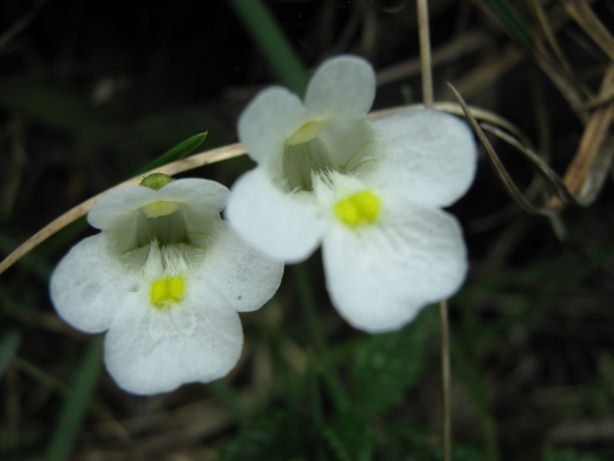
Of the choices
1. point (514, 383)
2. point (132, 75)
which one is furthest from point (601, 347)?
point (132, 75)

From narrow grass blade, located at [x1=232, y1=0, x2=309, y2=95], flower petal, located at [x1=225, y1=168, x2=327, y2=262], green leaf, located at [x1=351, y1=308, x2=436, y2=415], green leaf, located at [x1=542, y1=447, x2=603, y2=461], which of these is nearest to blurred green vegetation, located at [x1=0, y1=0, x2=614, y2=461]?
green leaf, located at [x1=351, y1=308, x2=436, y2=415]

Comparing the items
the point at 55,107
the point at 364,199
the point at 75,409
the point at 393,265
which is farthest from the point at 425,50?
the point at 75,409

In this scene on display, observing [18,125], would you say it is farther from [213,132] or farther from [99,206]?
[99,206]

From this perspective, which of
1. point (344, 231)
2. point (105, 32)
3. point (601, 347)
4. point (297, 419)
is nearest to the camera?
point (344, 231)

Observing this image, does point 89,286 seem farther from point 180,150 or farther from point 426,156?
point 426,156

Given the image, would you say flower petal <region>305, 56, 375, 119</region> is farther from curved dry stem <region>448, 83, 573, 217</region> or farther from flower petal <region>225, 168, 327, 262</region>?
curved dry stem <region>448, 83, 573, 217</region>

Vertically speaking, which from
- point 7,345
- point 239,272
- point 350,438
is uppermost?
point 239,272
